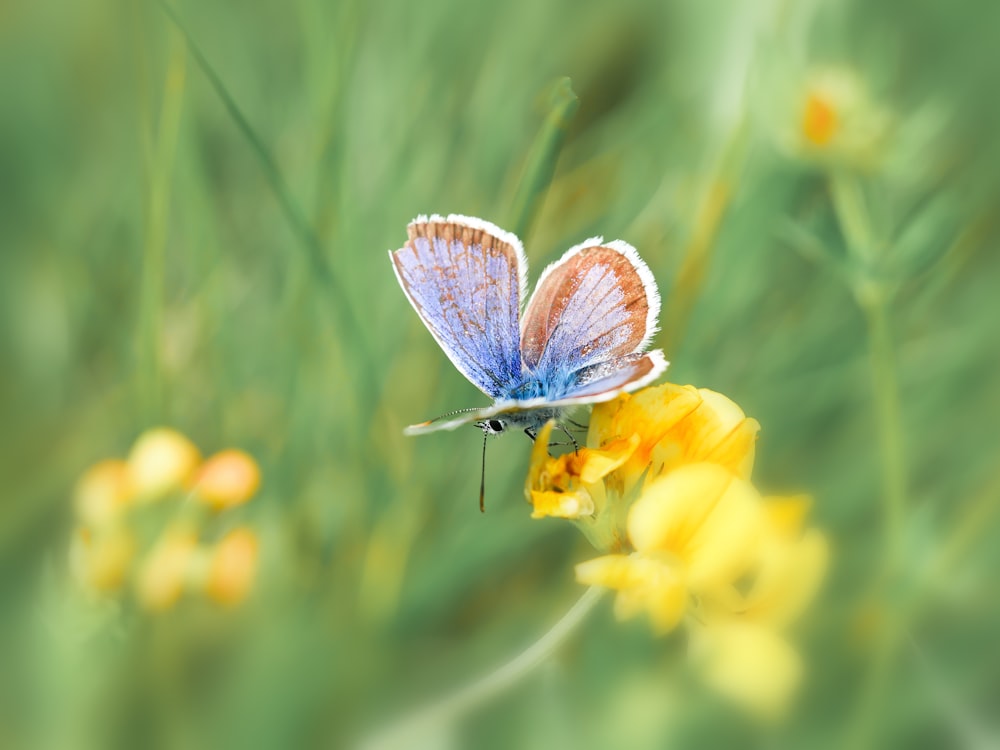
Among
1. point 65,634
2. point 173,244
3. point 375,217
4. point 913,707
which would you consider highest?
point 173,244

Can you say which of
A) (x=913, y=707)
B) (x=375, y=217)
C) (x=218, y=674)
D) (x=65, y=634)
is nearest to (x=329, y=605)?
(x=218, y=674)

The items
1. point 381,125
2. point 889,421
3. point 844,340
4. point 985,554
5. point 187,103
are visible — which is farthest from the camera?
point 381,125

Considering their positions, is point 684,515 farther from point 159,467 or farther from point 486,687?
point 159,467

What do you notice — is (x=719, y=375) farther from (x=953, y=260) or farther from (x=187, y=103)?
(x=187, y=103)

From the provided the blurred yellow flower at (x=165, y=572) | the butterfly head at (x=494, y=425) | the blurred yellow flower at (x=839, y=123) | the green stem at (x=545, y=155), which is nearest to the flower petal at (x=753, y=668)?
the butterfly head at (x=494, y=425)

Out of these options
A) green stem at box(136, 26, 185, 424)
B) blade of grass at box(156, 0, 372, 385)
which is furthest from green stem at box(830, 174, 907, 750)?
green stem at box(136, 26, 185, 424)

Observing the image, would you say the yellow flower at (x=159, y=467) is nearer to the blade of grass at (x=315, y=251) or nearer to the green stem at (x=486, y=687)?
the blade of grass at (x=315, y=251)

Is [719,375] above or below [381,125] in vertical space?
below
